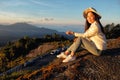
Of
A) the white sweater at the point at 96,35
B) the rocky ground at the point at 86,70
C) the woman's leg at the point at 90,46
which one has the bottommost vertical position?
the rocky ground at the point at 86,70

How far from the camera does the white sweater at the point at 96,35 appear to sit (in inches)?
505

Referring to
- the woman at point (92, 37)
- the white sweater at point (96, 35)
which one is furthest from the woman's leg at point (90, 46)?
the white sweater at point (96, 35)

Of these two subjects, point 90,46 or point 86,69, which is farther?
point 90,46

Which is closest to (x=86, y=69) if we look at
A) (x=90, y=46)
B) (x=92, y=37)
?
(x=90, y=46)

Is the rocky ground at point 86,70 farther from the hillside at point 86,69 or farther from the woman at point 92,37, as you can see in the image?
the woman at point 92,37

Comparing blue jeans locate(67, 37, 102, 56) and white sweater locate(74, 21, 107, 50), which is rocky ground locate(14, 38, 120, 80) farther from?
white sweater locate(74, 21, 107, 50)

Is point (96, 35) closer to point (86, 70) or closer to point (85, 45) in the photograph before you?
point (85, 45)

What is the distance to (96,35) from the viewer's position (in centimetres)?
1291

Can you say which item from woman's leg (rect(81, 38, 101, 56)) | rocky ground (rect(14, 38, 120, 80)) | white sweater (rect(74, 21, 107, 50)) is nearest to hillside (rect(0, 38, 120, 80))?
rocky ground (rect(14, 38, 120, 80))

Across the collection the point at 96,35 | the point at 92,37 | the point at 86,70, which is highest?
the point at 96,35

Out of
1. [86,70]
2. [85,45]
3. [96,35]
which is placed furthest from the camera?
[85,45]

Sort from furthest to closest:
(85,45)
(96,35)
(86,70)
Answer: (85,45) → (96,35) → (86,70)

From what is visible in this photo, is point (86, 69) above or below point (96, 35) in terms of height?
below

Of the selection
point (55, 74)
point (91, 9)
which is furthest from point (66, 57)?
point (91, 9)
